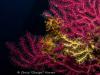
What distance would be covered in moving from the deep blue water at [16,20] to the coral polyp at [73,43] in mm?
3719

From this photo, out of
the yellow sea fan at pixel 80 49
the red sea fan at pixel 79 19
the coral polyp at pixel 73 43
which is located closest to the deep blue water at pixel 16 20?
the coral polyp at pixel 73 43

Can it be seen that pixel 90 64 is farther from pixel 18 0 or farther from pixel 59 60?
pixel 18 0

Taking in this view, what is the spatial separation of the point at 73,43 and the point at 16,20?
12102 mm

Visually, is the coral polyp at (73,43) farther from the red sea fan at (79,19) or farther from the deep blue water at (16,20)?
the deep blue water at (16,20)

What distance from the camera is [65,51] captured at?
11.9 ft

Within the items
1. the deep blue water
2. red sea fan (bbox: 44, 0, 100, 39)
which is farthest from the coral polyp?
the deep blue water

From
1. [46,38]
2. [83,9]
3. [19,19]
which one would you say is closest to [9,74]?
[46,38]

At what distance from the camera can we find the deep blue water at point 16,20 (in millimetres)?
8039

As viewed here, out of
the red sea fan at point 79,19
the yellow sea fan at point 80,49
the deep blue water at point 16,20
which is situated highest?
the red sea fan at point 79,19

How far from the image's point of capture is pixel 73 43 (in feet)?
11.1

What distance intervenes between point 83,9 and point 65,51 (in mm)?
907

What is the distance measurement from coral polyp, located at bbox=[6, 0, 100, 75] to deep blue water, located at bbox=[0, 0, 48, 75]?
3.72 metres

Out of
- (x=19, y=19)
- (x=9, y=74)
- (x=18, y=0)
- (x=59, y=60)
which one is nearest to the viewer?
(x=59, y=60)

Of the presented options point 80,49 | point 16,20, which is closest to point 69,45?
point 80,49
